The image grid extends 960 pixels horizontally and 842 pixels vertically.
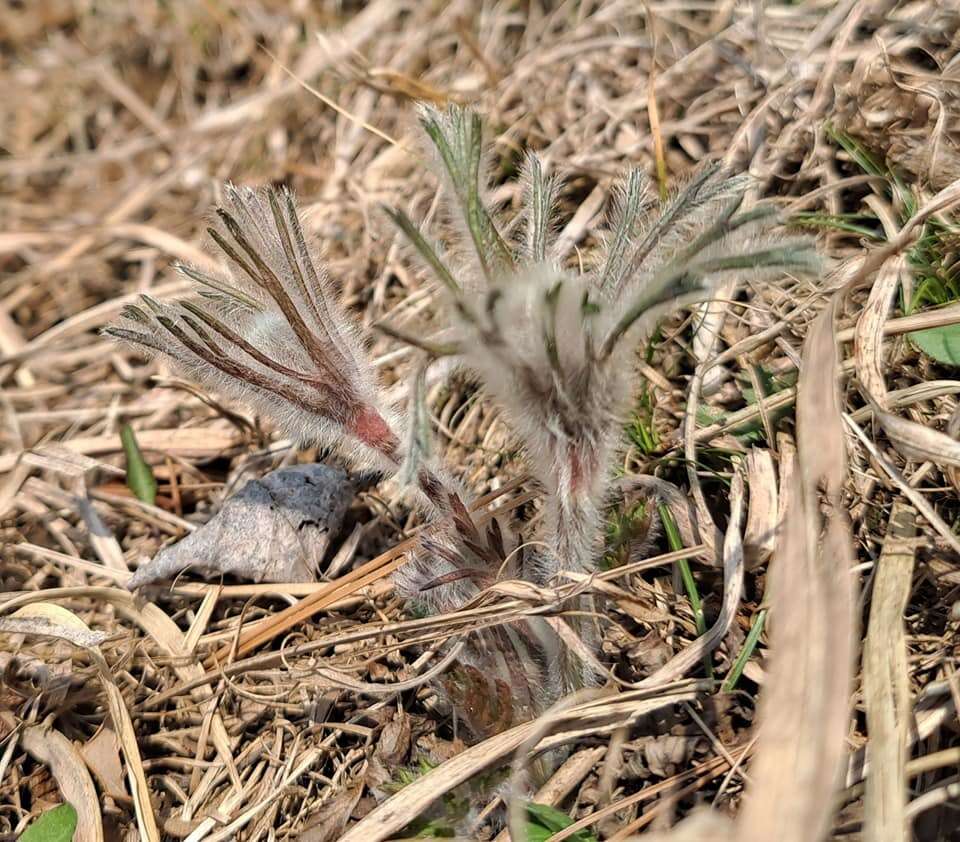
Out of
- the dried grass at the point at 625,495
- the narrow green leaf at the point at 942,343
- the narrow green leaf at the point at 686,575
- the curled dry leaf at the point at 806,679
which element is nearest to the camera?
the curled dry leaf at the point at 806,679

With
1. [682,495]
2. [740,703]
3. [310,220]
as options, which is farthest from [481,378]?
[310,220]

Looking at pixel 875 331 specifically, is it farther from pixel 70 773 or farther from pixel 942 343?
pixel 70 773

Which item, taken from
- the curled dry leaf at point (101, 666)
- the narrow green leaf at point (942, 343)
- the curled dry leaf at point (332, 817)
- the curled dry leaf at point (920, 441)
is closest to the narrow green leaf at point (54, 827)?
the curled dry leaf at point (101, 666)

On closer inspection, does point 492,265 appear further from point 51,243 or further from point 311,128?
point 51,243

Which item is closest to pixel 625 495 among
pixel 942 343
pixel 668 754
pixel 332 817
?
pixel 668 754

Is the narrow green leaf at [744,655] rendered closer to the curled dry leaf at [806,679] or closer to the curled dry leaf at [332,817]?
the curled dry leaf at [806,679]
